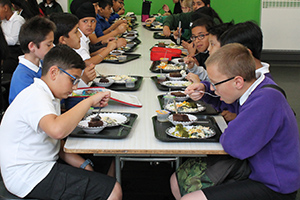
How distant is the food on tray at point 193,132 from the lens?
1.79 m

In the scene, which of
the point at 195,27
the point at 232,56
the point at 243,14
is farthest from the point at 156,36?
the point at 232,56

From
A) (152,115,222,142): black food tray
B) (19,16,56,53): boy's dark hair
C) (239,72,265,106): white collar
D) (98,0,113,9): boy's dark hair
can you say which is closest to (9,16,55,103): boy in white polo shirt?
(19,16,56,53): boy's dark hair

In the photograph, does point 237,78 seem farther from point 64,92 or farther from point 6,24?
point 6,24

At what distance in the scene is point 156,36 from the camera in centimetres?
532

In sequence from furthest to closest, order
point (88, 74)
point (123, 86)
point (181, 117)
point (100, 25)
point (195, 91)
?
1. point (100, 25)
2. point (123, 86)
3. point (88, 74)
4. point (195, 91)
5. point (181, 117)

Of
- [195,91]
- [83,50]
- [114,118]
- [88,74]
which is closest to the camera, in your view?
[114,118]

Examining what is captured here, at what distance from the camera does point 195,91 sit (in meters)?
2.18

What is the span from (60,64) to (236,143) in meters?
0.94

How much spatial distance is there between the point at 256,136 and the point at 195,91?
2.23ft

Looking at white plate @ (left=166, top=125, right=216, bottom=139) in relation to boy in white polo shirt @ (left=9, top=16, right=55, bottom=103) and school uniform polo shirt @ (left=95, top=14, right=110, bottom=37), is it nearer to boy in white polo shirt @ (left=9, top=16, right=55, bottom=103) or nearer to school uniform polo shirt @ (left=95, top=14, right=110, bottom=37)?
boy in white polo shirt @ (left=9, top=16, right=55, bottom=103)

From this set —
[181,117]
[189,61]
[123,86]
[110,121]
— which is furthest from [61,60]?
[189,61]

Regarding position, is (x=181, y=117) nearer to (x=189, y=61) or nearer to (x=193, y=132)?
(x=193, y=132)

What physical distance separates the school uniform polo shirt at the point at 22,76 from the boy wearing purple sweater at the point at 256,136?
3.77 feet

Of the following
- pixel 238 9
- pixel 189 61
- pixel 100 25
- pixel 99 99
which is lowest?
pixel 238 9
